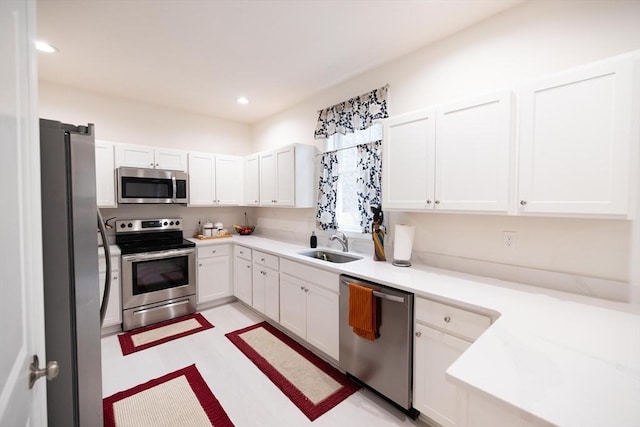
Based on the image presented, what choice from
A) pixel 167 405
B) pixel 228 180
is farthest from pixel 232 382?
pixel 228 180

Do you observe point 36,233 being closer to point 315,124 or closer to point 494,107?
point 494,107

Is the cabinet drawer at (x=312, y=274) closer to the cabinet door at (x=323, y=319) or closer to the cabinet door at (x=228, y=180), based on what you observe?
the cabinet door at (x=323, y=319)

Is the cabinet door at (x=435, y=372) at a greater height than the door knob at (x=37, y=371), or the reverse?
the door knob at (x=37, y=371)

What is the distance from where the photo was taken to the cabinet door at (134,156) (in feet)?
10.4

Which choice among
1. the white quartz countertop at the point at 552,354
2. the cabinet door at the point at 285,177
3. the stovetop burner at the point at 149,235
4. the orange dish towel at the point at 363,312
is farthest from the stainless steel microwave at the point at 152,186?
the white quartz countertop at the point at 552,354

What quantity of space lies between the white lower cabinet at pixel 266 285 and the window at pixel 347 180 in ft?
2.92

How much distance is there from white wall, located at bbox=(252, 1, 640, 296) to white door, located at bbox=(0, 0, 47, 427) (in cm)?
231

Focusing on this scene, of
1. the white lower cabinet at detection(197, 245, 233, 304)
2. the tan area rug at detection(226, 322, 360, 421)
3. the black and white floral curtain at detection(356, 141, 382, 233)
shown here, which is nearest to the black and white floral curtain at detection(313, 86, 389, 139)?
the black and white floral curtain at detection(356, 141, 382, 233)

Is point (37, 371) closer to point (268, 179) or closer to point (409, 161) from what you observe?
point (409, 161)

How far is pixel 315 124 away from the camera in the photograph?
338 centimetres

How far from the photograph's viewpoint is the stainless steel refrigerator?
108 cm

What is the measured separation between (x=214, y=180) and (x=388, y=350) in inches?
127

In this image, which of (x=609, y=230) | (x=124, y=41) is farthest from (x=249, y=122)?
(x=609, y=230)

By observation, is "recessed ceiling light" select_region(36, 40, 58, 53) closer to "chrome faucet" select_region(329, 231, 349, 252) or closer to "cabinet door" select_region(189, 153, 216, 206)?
"cabinet door" select_region(189, 153, 216, 206)
